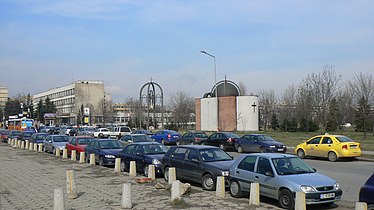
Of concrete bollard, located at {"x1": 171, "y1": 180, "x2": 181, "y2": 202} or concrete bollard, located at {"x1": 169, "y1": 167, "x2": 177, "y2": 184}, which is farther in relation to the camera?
concrete bollard, located at {"x1": 169, "y1": 167, "x2": 177, "y2": 184}

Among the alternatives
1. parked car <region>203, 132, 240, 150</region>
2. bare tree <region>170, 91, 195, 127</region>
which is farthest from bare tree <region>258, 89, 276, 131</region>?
parked car <region>203, 132, 240, 150</region>

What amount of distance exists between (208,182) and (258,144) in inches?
577

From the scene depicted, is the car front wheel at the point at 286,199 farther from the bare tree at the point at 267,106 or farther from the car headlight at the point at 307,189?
the bare tree at the point at 267,106

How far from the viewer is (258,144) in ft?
92.6

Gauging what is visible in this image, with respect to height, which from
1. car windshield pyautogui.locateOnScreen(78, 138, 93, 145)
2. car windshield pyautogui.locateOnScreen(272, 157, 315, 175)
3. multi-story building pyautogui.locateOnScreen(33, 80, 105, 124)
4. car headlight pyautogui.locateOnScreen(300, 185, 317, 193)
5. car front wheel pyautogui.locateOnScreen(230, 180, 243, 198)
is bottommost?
car front wheel pyautogui.locateOnScreen(230, 180, 243, 198)

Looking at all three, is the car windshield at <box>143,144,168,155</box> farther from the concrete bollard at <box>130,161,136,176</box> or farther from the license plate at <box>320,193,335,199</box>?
the license plate at <box>320,193,335,199</box>

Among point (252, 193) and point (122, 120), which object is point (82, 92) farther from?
point (252, 193)

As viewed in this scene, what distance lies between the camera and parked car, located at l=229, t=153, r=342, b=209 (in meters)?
10.5

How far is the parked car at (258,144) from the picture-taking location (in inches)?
1067

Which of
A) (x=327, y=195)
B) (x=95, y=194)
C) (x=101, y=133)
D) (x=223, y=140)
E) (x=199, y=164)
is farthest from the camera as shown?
Result: (x=101, y=133)

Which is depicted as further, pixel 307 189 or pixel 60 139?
pixel 60 139

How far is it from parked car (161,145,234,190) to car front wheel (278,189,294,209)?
2888mm

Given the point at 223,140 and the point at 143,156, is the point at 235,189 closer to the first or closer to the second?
the point at 143,156

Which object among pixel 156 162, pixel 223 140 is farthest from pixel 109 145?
pixel 223 140
